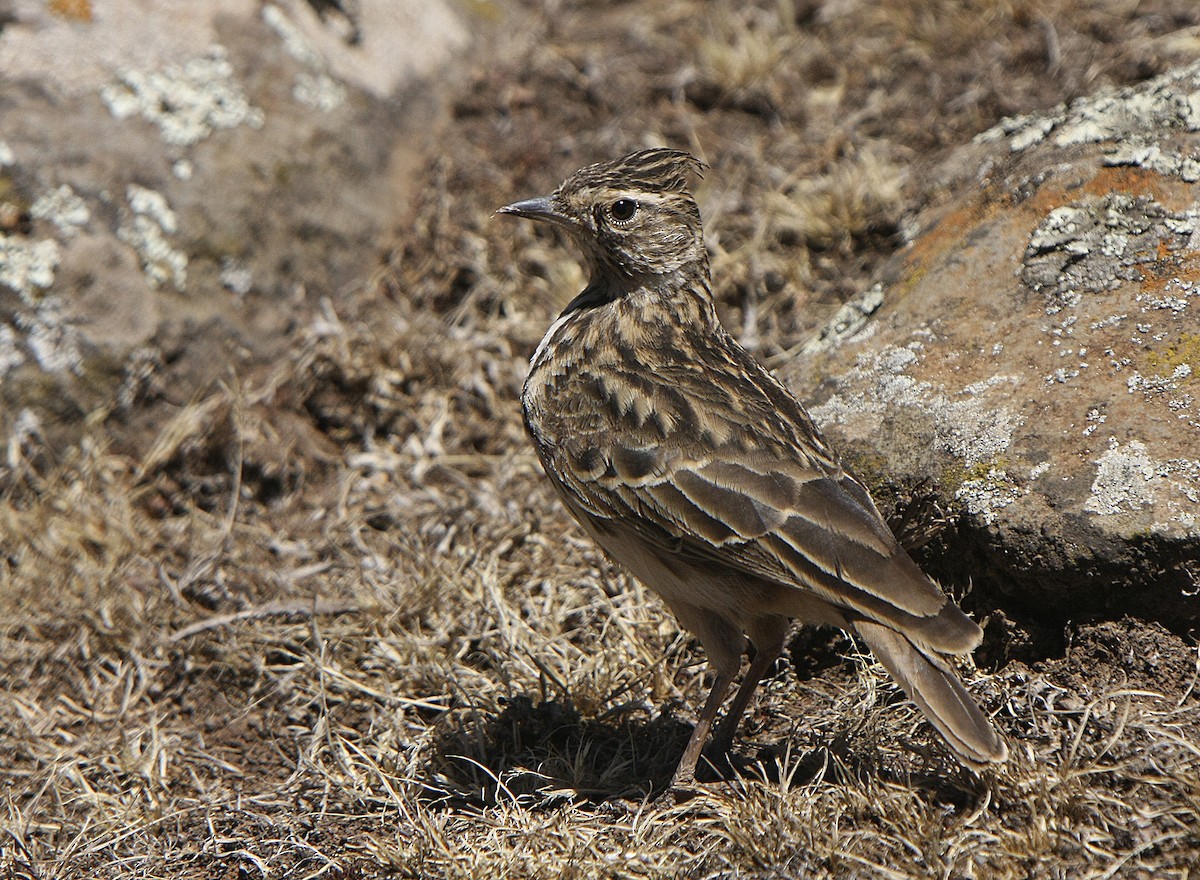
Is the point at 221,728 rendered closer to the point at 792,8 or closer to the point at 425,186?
the point at 425,186

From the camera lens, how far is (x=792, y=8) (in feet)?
27.4

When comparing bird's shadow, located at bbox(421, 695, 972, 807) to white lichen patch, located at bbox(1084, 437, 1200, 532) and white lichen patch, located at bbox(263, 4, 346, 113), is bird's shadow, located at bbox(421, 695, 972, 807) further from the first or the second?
white lichen patch, located at bbox(263, 4, 346, 113)

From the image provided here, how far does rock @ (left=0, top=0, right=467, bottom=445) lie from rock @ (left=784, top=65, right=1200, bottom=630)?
10.0 feet

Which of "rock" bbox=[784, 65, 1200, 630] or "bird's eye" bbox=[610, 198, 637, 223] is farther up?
"bird's eye" bbox=[610, 198, 637, 223]

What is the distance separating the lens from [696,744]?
4324 millimetres

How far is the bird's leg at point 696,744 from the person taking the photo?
14.1 feet

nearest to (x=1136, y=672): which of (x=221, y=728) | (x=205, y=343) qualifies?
(x=221, y=728)

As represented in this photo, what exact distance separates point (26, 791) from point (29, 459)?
1.91m

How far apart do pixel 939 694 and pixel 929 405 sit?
1.29 metres

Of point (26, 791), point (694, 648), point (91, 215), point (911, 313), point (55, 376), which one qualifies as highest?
point (91, 215)

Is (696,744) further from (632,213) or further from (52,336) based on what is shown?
(52,336)

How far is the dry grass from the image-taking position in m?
3.94

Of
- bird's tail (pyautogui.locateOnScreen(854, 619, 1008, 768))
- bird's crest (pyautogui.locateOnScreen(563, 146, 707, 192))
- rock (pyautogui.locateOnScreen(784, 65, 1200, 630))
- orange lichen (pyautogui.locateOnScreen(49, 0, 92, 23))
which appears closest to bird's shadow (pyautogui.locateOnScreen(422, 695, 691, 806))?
bird's tail (pyautogui.locateOnScreen(854, 619, 1008, 768))

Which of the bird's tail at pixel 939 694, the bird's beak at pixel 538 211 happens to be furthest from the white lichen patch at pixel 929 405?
the bird's beak at pixel 538 211
